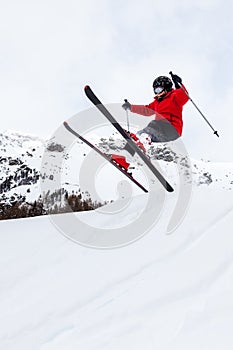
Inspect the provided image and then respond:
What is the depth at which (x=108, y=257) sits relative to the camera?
3.59 metres

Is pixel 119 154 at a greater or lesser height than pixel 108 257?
greater

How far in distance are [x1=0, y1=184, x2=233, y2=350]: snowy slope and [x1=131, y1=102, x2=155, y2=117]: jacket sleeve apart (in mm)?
2084

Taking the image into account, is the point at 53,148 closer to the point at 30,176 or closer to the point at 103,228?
the point at 30,176

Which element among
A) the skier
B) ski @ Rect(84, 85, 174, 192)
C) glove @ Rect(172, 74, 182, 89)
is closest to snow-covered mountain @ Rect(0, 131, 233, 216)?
ski @ Rect(84, 85, 174, 192)

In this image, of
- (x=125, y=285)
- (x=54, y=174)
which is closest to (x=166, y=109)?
(x=125, y=285)

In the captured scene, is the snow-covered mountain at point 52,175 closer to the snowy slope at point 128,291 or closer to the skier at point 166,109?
the skier at point 166,109

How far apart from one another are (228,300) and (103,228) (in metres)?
2.47

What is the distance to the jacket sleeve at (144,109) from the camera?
19.0 ft

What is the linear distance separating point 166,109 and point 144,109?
1.60ft

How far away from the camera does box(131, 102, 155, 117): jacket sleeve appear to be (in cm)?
580

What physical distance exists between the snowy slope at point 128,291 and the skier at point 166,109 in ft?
5.33

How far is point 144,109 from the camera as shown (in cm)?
589

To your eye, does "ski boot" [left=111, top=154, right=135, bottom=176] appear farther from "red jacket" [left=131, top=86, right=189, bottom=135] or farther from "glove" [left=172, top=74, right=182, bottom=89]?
"glove" [left=172, top=74, right=182, bottom=89]

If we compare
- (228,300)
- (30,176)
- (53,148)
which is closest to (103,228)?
(228,300)
